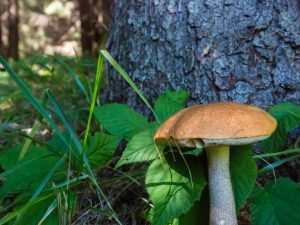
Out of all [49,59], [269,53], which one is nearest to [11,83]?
[49,59]

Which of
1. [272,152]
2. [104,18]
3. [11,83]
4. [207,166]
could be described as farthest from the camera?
[104,18]

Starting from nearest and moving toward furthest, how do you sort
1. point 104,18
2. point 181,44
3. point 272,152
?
point 272,152
point 181,44
point 104,18

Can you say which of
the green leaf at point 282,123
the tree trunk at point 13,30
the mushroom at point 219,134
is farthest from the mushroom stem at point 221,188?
the tree trunk at point 13,30

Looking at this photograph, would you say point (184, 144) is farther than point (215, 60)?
No

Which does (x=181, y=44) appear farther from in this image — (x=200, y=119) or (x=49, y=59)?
(x=49, y=59)

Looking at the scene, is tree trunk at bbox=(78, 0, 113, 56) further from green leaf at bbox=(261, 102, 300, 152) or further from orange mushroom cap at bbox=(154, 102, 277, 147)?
orange mushroom cap at bbox=(154, 102, 277, 147)

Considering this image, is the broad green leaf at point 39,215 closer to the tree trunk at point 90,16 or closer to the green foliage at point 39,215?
the green foliage at point 39,215
